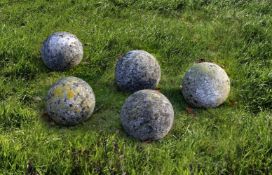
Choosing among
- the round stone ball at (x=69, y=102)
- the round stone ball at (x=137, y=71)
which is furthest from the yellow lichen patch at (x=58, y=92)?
the round stone ball at (x=137, y=71)

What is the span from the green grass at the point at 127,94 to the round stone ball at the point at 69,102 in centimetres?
22

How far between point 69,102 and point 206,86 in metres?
2.55

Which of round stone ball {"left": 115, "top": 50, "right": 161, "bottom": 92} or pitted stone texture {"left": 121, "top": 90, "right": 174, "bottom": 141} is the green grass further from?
round stone ball {"left": 115, "top": 50, "right": 161, "bottom": 92}

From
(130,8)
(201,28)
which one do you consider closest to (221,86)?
(201,28)

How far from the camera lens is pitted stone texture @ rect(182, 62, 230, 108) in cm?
780

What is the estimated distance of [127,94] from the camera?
27.9ft

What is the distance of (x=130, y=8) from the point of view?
11914 millimetres

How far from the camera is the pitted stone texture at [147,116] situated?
6922mm

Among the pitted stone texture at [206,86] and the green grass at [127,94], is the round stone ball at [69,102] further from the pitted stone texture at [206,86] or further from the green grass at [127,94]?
the pitted stone texture at [206,86]

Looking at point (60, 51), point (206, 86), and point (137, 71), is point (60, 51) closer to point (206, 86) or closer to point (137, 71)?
point (137, 71)

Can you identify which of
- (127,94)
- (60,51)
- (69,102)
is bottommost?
(127,94)

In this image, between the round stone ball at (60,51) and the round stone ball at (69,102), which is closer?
the round stone ball at (69,102)

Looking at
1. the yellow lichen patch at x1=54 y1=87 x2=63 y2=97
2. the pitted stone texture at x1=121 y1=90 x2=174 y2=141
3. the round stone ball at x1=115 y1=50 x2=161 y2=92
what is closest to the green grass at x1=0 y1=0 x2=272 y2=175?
the pitted stone texture at x1=121 y1=90 x2=174 y2=141

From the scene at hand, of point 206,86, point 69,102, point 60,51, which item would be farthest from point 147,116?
point 60,51
